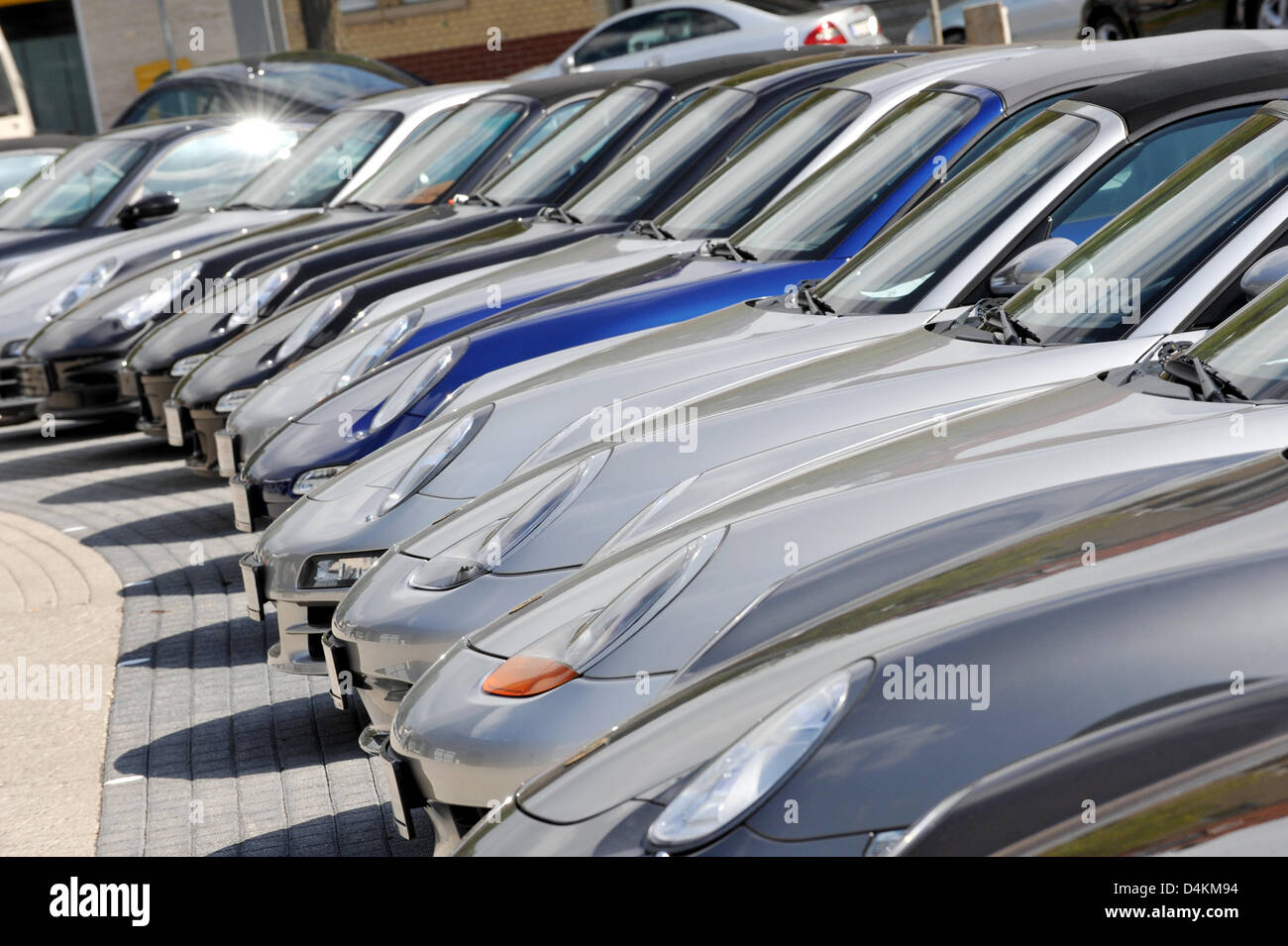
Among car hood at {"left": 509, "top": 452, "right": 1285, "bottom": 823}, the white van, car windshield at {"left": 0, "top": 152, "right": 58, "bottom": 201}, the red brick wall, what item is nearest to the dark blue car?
car hood at {"left": 509, "top": 452, "right": 1285, "bottom": 823}

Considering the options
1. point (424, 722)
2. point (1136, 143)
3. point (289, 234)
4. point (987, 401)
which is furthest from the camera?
point (289, 234)

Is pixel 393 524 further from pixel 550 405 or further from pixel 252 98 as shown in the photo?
pixel 252 98

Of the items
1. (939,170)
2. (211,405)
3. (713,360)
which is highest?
(939,170)

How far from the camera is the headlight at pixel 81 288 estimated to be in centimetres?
1051

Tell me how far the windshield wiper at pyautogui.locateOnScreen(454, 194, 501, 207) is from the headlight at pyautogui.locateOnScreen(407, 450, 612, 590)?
4974mm

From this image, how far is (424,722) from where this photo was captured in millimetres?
3219

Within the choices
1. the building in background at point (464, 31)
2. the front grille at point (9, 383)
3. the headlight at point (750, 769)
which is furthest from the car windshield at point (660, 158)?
the building in background at point (464, 31)

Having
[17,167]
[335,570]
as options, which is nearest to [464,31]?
[17,167]

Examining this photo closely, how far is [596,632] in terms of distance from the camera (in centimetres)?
314

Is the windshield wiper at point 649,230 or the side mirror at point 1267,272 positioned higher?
the side mirror at point 1267,272

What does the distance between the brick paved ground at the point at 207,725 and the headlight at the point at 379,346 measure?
1.04 metres

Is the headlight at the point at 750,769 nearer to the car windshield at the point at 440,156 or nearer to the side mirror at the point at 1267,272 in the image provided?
the side mirror at the point at 1267,272

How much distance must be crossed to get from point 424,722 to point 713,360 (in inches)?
77.3
